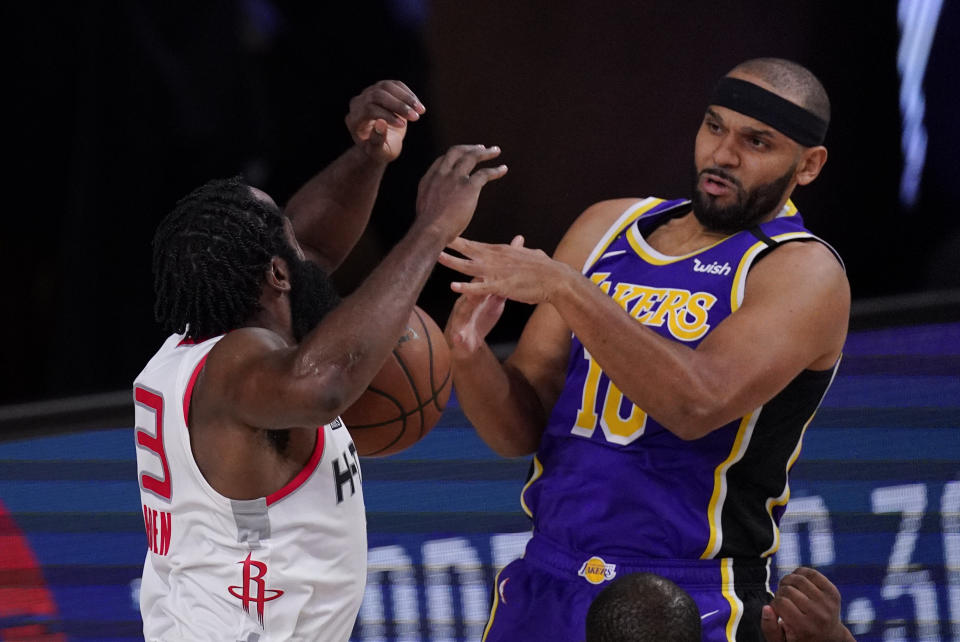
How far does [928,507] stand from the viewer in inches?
158

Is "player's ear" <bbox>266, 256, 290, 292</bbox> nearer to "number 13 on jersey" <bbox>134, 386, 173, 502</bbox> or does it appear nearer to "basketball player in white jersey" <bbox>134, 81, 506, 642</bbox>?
"basketball player in white jersey" <bbox>134, 81, 506, 642</bbox>

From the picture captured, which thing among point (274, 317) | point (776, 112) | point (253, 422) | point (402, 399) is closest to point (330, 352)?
point (253, 422)

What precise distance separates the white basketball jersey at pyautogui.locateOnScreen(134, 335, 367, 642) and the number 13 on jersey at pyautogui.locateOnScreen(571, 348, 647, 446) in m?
0.59

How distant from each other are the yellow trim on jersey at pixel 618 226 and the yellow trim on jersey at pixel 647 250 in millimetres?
47

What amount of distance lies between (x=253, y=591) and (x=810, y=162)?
158 cm

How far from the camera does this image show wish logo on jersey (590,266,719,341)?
2.78m

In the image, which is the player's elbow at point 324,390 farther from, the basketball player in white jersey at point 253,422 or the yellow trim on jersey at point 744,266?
the yellow trim on jersey at point 744,266

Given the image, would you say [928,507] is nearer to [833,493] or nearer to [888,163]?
[833,493]

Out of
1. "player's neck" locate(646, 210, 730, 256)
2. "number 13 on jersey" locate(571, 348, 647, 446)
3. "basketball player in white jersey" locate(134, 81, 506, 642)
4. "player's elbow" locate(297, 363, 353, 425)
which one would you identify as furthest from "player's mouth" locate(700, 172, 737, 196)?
"player's elbow" locate(297, 363, 353, 425)

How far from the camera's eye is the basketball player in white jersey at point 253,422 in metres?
2.29

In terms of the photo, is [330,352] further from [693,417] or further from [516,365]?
[516,365]

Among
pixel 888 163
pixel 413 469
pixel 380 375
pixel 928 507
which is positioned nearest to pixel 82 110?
pixel 413 469

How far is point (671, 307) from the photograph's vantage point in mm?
2824

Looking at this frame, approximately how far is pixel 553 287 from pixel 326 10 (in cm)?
227
